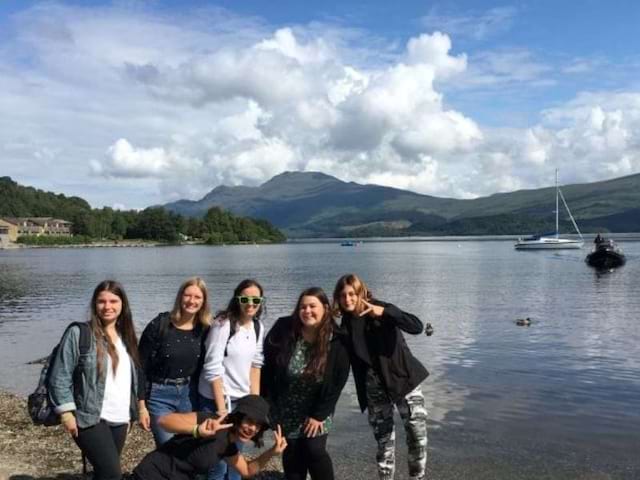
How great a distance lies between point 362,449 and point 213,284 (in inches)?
1924

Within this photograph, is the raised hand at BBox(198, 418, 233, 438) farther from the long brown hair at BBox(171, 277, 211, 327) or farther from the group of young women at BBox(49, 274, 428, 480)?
the long brown hair at BBox(171, 277, 211, 327)

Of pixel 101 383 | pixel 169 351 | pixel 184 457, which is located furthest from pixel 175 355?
pixel 184 457

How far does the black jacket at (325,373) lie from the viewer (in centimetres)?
597

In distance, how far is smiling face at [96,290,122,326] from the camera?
5.66 metres

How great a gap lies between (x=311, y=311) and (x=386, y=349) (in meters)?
1.17

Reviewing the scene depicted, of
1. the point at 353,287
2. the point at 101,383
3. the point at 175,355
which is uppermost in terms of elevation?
the point at 353,287

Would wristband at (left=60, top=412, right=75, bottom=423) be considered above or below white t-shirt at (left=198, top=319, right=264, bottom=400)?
below

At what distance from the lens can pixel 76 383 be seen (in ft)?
17.9

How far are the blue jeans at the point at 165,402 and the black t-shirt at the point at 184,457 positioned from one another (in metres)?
0.69

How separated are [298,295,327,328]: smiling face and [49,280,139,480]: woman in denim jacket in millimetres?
1693

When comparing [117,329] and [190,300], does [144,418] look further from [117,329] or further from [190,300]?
[190,300]

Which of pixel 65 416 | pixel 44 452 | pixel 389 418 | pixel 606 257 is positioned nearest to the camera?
pixel 65 416

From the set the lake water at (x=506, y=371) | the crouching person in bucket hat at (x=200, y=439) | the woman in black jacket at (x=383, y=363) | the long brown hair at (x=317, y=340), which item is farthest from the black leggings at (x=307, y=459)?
the lake water at (x=506, y=371)

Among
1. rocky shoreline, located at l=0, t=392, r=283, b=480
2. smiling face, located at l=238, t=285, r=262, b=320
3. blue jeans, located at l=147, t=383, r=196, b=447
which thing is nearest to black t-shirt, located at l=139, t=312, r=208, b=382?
blue jeans, located at l=147, t=383, r=196, b=447
